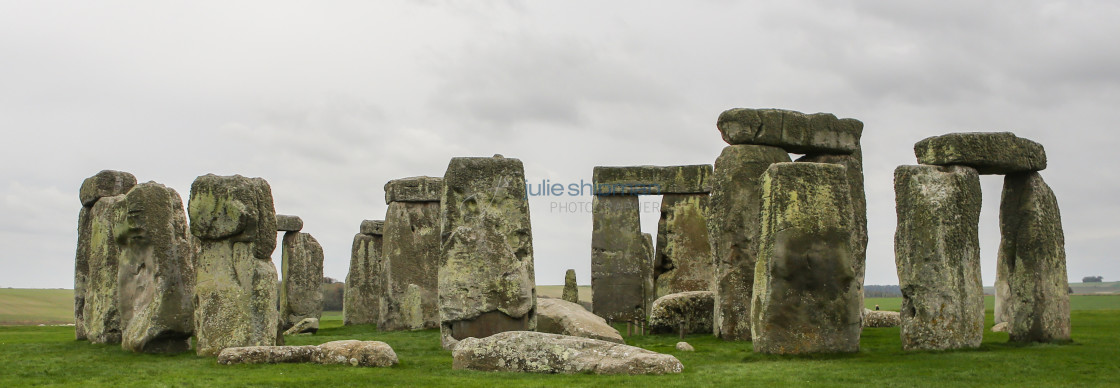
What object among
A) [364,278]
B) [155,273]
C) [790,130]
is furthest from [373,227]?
[790,130]

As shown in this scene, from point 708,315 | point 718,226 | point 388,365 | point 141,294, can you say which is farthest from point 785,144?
point 141,294

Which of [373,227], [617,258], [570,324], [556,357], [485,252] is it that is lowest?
[556,357]

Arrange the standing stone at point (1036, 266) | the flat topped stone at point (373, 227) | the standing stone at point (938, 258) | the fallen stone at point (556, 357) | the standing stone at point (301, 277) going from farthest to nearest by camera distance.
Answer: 1. the standing stone at point (301, 277)
2. the flat topped stone at point (373, 227)
3. the standing stone at point (1036, 266)
4. the standing stone at point (938, 258)
5. the fallen stone at point (556, 357)

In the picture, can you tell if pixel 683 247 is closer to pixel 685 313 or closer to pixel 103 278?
pixel 685 313

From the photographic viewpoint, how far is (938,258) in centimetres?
1383

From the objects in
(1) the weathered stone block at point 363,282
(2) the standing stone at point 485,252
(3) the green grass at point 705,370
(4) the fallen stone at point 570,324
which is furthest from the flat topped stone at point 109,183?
(1) the weathered stone block at point 363,282

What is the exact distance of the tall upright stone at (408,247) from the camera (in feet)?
78.4

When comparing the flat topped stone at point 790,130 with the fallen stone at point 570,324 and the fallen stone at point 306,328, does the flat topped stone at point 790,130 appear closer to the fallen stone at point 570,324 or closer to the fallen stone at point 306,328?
the fallen stone at point 570,324

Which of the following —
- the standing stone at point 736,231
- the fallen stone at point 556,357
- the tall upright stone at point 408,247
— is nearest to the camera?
the fallen stone at point 556,357

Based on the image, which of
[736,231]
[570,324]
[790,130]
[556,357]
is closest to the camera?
[556,357]

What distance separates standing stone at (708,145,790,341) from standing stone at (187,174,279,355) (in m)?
7.34

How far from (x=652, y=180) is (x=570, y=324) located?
9.44 meters

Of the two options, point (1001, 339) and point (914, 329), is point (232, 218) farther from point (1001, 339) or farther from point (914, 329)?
point (1001, 339)

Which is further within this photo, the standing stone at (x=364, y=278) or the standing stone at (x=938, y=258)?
the standing stone at (x=364, y=278)
